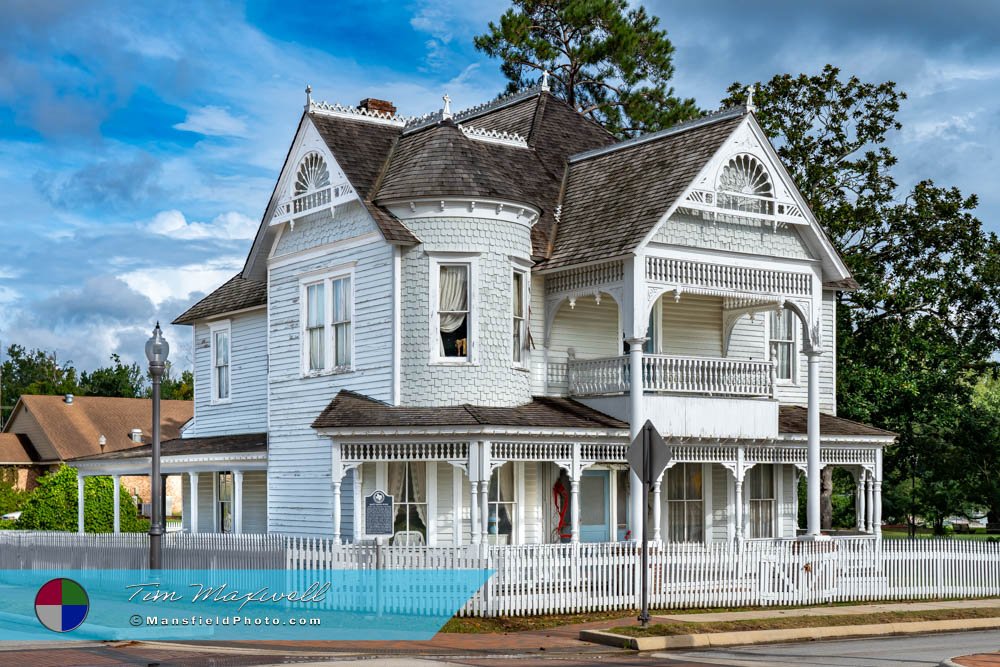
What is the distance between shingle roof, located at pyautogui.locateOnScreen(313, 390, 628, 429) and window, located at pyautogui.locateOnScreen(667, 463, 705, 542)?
3749 mm

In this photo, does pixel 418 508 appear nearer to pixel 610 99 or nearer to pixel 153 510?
pixel 153 510

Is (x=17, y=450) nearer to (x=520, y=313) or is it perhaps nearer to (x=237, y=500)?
(x=237, y=500)

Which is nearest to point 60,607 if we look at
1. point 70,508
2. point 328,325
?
point 328,325

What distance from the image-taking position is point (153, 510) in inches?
869

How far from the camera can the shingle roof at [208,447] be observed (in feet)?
101

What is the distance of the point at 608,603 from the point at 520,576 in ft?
5.87

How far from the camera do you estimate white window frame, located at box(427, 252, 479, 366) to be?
26.0 m

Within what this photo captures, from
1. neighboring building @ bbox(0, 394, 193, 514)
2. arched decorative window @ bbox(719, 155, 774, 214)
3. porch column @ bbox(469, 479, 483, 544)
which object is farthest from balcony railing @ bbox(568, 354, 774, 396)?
neighboring building @ bbox(0, 394, 193, 514)

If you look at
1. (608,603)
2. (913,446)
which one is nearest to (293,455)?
(608,603)

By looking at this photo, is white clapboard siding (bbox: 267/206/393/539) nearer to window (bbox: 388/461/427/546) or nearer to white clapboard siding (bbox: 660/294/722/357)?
window (bbox: 388/461/427/546)

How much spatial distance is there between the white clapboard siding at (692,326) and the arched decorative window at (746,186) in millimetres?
2454

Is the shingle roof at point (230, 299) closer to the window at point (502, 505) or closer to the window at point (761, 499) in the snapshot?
the window at point (502, 505)

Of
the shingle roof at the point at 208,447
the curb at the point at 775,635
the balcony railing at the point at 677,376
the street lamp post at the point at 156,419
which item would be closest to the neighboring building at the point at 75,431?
the shingle roof at the point at 208,447

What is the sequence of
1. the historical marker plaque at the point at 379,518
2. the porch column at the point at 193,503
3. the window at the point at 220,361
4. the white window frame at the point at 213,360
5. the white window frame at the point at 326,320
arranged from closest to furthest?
1. the historical marker plaque at the point at 379,518
2. the white window frame at the point at 326,320
3. the porch column at the point at 193,503
4. the white window frame at the point at 213,360
5. the window at the point at 220,361
